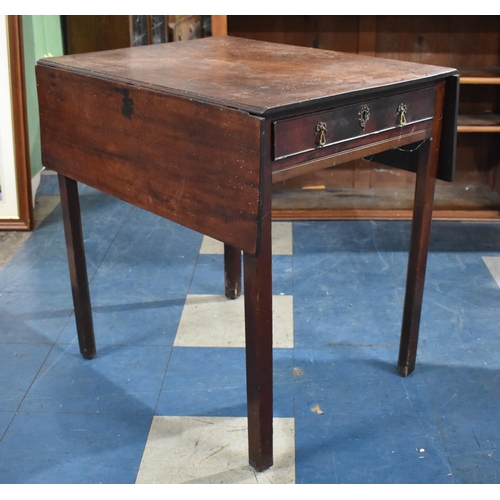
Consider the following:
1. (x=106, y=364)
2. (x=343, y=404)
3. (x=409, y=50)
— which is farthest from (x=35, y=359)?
(x=409, y=50)

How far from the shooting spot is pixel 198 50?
208 centimetres

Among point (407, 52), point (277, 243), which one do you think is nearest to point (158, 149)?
point (277, 243)

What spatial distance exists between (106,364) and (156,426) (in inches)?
13.9

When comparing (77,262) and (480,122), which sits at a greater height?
(480,122)

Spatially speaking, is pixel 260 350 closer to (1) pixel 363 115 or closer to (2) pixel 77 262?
(1) pixel 363 115

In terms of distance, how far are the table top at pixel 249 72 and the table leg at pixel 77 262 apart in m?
0.34

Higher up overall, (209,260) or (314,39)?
(314,39)

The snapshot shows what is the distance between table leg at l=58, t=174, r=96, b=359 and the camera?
6.61ft

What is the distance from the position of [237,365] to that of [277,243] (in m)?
0.93

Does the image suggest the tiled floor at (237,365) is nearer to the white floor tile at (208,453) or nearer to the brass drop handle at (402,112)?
the white floor tile at (208,453)

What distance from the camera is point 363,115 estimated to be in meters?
1.58

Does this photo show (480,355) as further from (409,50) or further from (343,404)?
(409,50)

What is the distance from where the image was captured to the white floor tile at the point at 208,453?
5.59ft

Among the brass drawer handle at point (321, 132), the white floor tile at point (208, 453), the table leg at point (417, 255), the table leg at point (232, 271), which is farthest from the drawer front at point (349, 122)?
the table leg at point (232, 271)
